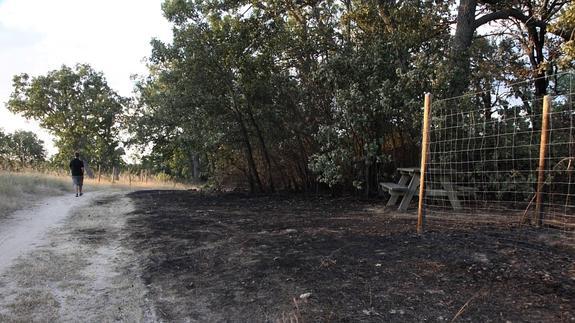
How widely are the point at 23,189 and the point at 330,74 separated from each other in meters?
10.5

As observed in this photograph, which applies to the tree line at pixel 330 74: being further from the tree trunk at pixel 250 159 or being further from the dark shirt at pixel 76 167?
the dark shirt at pixel 76 167

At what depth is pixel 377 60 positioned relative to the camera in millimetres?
9789

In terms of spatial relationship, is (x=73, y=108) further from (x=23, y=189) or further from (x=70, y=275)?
(x=70, y=275)

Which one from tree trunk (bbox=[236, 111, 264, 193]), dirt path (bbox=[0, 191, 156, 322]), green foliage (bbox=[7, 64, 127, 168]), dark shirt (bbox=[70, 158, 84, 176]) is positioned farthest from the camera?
green foliage (bbox=[7, 64, 127, 168])

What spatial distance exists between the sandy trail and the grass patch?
1.08 ft

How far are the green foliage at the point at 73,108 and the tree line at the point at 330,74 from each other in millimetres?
22241

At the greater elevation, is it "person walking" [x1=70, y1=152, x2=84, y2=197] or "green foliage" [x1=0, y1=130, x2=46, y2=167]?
"green foliage" [x1=0, y1=130, x2=46, y2=167]

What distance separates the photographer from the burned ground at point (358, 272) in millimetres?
3646

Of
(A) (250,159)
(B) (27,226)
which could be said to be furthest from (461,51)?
(B) (27,226)

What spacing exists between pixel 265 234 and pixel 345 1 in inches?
306

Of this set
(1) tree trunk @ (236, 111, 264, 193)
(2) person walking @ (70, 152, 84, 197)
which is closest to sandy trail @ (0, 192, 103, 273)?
(2) person walking @ (70, 152, 84, 197)

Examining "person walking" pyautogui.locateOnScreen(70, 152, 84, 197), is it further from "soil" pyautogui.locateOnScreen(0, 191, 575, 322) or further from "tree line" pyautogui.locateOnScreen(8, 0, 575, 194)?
"soil" pyautogui.locateOnScreen(0, 191, 575, 322)

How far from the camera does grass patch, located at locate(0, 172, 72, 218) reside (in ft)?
34.8

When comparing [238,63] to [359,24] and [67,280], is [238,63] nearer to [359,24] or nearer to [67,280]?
[359,24]
